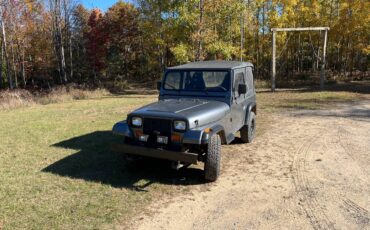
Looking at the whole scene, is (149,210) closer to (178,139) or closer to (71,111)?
(178,139)

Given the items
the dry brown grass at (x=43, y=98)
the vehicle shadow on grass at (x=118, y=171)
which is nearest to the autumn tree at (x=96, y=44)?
the dry brown grass at (x=43, y=98)

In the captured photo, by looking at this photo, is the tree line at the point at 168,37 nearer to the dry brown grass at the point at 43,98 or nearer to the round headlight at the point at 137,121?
the dry brown grass at the point at 43,98

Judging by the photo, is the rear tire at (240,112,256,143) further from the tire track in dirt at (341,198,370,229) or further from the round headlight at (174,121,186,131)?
the tire track in dirt at (341,198,370,229)

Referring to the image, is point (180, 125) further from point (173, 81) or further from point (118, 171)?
point (173, 81)

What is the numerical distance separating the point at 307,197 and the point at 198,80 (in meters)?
2.95

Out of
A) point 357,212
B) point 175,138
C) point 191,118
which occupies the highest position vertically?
point 191,118

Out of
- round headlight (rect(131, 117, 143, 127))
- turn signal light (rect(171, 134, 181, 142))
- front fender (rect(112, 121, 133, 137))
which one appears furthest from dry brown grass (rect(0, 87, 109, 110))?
turn signal light (rect(171, 134, 181, 142))

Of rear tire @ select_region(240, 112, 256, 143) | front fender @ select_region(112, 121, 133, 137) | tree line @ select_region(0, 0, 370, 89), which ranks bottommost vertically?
rear tire @ select_region(240, 112, 256, 143)

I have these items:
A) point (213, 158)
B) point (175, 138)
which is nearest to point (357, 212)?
point (213, 158)

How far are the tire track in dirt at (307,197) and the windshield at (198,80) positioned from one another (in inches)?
78.3

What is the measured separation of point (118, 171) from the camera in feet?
20.0

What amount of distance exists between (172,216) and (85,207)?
3.93ft

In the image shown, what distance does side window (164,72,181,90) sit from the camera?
682 centimetres

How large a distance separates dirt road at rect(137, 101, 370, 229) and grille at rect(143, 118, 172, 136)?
40.8 inches
